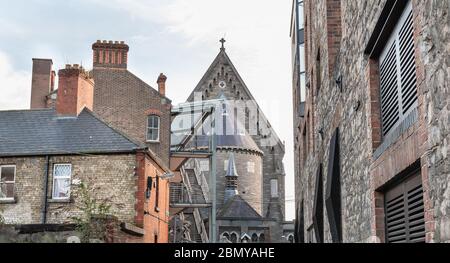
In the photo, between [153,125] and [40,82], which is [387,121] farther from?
[40,82]

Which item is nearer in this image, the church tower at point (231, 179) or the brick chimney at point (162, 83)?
the brick chimney at point (162, 83)

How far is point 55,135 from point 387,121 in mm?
21536

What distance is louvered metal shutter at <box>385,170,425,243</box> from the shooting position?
19.6 feet

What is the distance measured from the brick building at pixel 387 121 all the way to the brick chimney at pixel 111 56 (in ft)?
80.1

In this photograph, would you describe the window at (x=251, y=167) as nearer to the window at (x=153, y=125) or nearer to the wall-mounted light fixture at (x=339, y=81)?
the window at (x=153, y=125)

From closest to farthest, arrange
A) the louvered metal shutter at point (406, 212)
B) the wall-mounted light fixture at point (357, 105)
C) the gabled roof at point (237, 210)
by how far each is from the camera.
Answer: the louvered metal shutter at point (406, 212)
the wall-mounted light fixture at point (357, 105)
the gabled roof at point (237, 210)

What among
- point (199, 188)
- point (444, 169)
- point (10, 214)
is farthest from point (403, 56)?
point (199, 188)

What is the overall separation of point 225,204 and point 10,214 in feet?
109

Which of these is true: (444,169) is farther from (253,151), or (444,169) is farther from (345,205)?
(253,151)

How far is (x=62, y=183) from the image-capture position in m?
25.3

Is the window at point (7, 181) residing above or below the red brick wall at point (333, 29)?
below

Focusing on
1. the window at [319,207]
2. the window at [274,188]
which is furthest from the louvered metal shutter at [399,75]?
the window at [274,188]

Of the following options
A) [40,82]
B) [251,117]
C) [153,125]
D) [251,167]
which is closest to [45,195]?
[153,125]

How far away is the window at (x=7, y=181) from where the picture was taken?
2559cm
